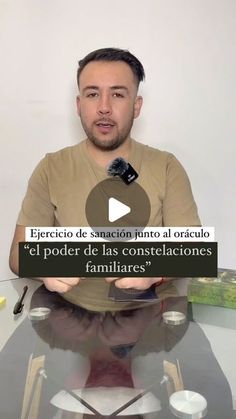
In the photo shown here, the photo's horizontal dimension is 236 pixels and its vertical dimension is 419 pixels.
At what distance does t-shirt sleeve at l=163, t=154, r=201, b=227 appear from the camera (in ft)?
3.57

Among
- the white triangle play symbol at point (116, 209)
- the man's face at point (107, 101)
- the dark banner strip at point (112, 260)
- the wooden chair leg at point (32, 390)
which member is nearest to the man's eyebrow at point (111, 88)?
the man's face at point (107, 101)

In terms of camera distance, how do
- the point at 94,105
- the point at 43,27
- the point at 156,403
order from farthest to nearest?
the point at 43,27 < the point at 94,105 < the point at 156,403

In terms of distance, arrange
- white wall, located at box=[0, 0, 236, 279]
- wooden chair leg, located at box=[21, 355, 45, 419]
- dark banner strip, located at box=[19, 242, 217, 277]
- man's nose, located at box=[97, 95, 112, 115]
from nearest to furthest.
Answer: wooden chair leg, located at box=[21, 355, 45, 419]
dark banner strip, located at box=[19, 242, 217, 277]
man's nose, located at box=[97, 95, 112, 115]
white wall, located at box=[0, 0, 236, 279]

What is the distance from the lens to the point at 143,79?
1182mm

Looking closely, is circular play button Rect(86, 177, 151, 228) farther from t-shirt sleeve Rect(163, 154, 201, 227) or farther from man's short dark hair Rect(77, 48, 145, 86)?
man's short dark hair Rect(77, 48, 145, 86)

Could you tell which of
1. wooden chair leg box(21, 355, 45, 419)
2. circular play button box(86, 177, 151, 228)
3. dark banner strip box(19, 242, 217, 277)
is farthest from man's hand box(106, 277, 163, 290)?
wooden chair leg box(21, 355, 45, 419)

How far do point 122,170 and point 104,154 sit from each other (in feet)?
0.22

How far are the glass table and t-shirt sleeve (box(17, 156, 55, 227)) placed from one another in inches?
8.2

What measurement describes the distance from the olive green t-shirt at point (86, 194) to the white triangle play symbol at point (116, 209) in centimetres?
7

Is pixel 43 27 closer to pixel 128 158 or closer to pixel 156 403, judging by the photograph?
pixel 128 158

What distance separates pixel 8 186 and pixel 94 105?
1.34 ft

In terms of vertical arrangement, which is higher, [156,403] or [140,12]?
[140,12]

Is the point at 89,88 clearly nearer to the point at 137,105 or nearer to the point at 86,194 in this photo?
the point at 137,105

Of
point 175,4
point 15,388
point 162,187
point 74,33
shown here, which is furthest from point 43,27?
point 15,388
